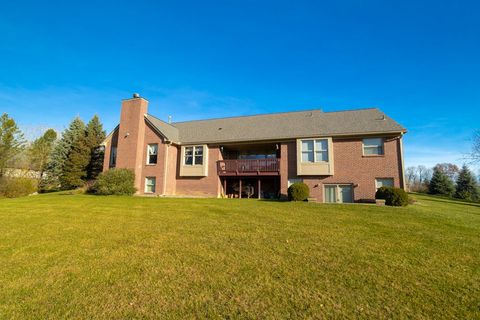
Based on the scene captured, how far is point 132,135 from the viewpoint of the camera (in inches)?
850

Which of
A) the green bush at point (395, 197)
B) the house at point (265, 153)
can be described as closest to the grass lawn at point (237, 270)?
the green bush at point (395, 197)

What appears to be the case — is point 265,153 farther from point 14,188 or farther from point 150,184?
point 14,188

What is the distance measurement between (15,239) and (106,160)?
18.8m

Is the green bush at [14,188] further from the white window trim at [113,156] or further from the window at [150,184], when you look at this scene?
the window at [150,184]

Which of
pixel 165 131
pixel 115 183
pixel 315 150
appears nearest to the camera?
pixel 315 150

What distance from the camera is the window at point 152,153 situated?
21369 mm

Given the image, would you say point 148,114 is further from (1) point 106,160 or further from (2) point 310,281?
(2) point 310,281

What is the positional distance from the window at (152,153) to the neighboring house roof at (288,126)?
8.00 ft

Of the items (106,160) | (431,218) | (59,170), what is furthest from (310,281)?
(59,170)

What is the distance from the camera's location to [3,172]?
23.6m

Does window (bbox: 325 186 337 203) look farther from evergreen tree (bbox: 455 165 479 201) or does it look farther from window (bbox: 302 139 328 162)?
evergreen tree (bbox: 455 165 479 201)

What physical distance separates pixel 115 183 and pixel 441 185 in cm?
4686

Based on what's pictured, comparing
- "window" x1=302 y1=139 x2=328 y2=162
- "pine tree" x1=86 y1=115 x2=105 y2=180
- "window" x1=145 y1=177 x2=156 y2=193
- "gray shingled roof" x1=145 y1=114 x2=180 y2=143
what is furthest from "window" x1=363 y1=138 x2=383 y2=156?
"pine tree" x1=86 y1=115 x2=105 y2=180

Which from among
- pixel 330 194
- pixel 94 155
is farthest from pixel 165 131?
pixel 330 194
